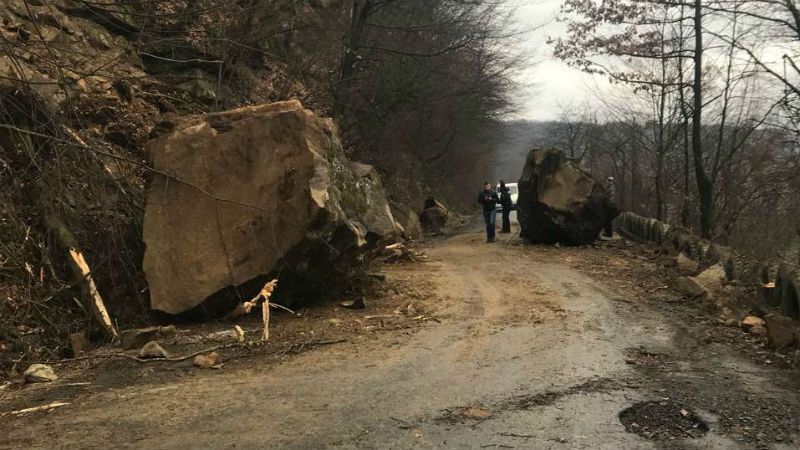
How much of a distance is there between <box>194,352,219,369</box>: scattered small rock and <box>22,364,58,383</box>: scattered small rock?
1.26m

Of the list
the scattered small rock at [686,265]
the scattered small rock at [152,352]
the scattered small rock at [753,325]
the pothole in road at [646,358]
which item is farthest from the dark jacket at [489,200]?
the scattered small rock at [152,352]

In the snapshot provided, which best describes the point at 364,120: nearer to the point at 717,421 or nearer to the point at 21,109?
the point at 21,109

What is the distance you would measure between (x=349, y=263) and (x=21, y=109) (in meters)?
4.31

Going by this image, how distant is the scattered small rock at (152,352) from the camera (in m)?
6.36

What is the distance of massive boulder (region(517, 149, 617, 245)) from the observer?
15.9 metres

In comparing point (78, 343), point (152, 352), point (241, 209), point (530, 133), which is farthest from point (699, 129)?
point (530, 133)

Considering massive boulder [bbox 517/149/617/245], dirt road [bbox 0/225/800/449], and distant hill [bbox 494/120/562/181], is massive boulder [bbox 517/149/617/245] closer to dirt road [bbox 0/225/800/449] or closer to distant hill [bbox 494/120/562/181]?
dirt road [bbox 0/225/800/449]

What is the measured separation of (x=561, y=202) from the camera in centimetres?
1590

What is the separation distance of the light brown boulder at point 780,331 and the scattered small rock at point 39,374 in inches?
283

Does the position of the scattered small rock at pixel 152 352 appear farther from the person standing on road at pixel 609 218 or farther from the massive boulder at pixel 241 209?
the person standing on road at pixel 609 218

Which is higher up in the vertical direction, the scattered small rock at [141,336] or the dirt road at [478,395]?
the scattered small rock at [141,336]

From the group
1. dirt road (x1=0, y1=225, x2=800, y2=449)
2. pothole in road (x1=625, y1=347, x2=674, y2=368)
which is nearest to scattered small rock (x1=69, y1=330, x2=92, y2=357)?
dirt road (x1=0, y1=225, x2=800, y2=449)

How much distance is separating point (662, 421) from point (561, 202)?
11.5m

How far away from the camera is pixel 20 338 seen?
20.9 ft
